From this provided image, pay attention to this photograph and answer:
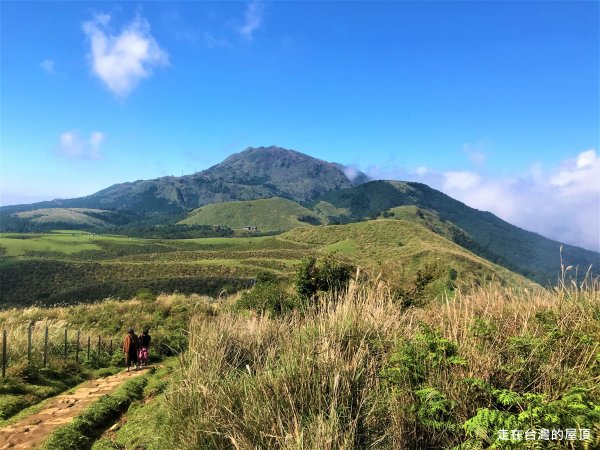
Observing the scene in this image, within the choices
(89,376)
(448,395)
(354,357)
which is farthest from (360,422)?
(89,376)

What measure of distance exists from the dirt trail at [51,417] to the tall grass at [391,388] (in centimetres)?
369

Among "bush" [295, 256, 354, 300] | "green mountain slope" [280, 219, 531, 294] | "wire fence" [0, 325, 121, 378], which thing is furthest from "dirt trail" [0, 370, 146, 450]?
"green mountain slope" [280, 219, 531, 294]

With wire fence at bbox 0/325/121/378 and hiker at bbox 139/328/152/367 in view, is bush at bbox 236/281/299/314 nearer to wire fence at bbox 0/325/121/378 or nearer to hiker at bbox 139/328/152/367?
hiker at bbox 139/328/152/367

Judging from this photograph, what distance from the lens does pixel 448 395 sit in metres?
3.82

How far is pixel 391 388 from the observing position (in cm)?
410

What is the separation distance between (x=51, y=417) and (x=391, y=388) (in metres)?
7.41

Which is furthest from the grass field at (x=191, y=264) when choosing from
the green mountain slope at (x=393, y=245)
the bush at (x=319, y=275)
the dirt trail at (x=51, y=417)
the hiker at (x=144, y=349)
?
the dirt trail at (x=51, y=417)

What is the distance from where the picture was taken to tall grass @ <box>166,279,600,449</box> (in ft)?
10.8

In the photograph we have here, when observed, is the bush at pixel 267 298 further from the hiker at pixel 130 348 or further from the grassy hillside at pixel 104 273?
the grassy hillside at pixel 104 273

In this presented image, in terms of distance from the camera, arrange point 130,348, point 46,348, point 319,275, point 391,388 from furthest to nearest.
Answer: point 319,275 < point 130,348 < point 46,348 < point 391,388

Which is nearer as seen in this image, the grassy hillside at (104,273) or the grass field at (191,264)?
the grass field at (191,264)

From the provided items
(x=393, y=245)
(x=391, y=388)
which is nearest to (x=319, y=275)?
(x=391, y=388)

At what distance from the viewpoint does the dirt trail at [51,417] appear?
6.55 meters

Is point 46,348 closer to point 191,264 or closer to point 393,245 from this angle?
point 191,264
